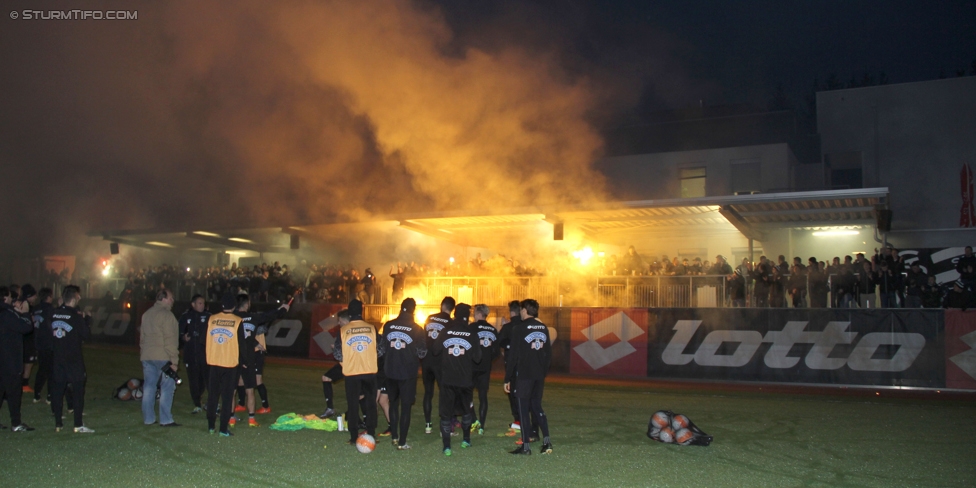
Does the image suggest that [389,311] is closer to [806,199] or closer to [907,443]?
[806,199]

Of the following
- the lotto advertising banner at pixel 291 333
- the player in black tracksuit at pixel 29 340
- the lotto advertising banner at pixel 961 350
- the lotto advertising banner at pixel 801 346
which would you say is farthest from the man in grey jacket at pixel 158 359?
the lotto advertising banner at pixel 961 350

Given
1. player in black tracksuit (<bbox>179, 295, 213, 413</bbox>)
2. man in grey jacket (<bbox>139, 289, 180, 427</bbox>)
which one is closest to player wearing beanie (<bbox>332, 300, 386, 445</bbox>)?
man in grey jacket (<bbox>139, 289, 180, 427</bbox>)

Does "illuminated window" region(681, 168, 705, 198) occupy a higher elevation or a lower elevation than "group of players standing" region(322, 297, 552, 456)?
higher

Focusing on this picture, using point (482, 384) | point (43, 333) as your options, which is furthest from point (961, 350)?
point (43, 333)

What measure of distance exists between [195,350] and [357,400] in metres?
4.23

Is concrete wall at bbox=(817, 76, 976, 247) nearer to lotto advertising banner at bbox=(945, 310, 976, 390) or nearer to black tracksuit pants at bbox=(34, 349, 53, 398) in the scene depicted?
lotto advertising banner at bbox=(945, 310, 976, 390)

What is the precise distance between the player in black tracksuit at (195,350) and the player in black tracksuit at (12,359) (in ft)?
8.01

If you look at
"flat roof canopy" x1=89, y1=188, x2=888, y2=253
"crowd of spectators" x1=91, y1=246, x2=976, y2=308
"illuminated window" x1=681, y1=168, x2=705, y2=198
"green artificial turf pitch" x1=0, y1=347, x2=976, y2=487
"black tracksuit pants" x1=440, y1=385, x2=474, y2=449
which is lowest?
"green artificial turf pitch" x1=0, y1=347, x2=976, y2=487

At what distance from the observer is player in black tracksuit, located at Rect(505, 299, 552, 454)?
332 inches

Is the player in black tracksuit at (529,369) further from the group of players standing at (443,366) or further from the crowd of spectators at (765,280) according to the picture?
the crowd of spectators at (765,280)

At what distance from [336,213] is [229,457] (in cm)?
1658

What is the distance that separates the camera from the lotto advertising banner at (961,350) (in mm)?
14961

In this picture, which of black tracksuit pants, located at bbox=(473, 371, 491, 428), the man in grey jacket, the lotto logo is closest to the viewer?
the man in grey jacket

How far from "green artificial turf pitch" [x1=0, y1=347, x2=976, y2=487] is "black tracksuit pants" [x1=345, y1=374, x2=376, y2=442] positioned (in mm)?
260
